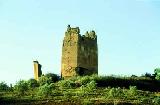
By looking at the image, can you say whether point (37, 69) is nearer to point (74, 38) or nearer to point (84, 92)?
point (74, 38)

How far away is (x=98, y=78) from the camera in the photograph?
2176 inches

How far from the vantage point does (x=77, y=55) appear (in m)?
62.0

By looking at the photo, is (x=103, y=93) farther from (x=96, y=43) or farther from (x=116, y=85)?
(x=96, y=43)

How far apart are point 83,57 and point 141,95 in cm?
1598

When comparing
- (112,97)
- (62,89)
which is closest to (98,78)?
(62,89)

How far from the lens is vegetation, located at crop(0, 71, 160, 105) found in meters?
43.0

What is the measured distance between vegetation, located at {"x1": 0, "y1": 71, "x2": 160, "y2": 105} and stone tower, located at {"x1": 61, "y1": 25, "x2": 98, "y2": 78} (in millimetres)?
2716

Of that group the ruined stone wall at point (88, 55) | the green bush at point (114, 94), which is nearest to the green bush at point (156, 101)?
the green bush at point (114, 94)

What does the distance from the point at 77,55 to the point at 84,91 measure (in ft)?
45.4

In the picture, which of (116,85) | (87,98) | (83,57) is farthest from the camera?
(83,57)

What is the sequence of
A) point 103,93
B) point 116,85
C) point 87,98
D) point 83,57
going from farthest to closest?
point 83,57
point 116,85
point 103,93
point 87,98

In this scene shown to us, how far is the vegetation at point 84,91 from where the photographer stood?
1692 inches

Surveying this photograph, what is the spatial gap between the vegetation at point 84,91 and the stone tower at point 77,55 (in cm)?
272

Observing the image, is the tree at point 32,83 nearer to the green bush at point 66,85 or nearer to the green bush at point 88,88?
the green bush at point 66,85
